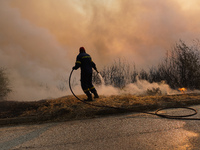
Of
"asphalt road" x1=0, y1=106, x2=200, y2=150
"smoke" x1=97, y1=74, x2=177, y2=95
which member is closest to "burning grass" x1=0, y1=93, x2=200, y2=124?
"asphalt road" x1=0, y1=106, x2=200, y2=150

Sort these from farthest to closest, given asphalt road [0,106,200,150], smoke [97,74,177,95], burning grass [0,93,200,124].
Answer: smoke [97,74,177,95] → burning grass [0,93,200,124] → asphalt road [0,106,200,150]

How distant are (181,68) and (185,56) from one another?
5.37 ft

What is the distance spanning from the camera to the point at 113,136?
3.06 m

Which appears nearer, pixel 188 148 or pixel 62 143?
pixel 188 148

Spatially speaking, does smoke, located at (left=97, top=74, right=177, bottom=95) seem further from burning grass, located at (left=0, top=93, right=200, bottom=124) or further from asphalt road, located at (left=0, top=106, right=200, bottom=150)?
asphalt road, located at (left=0, top=106, right=200, bottom=150)

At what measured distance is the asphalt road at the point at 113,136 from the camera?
2.64m

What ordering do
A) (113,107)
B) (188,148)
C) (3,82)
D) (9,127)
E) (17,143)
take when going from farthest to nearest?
(3,82)
(113,107)
(9,127)
(17,143)
(188,148)

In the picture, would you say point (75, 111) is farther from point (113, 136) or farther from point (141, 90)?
point (141, 90)

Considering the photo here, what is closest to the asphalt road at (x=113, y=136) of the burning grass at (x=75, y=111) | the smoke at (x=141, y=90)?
the burning grass at (x=75, y=111)

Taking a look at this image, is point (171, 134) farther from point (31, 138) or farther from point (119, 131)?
point (31, 138)

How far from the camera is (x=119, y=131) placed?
331 centimetres

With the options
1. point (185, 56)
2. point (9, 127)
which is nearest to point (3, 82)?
point (9, 127)

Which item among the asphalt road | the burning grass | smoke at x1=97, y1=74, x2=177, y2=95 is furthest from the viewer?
smoke at x1=97, y1=74, x2=177, y2=95

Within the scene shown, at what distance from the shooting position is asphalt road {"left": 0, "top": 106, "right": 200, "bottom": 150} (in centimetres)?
264
